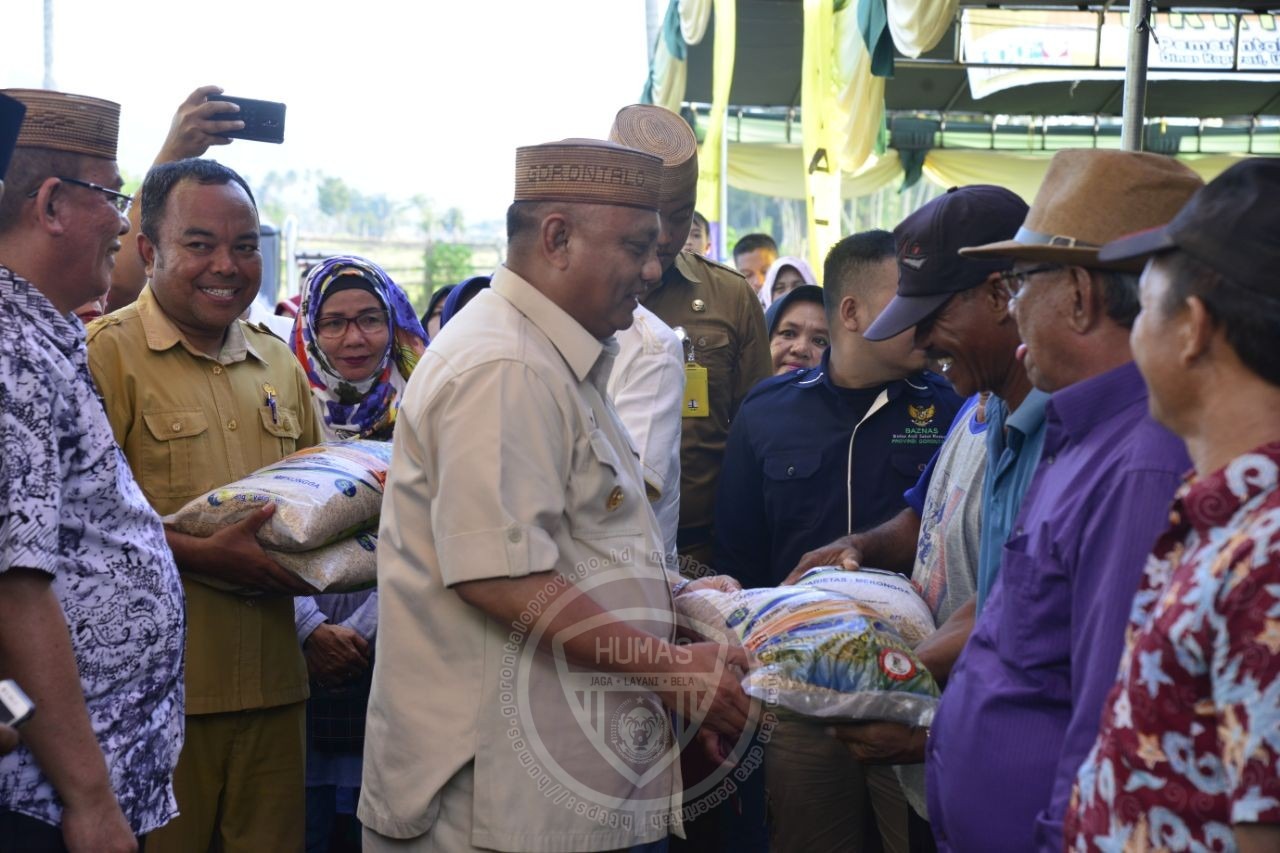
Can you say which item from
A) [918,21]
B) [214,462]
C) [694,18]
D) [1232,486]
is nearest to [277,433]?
[214,462]

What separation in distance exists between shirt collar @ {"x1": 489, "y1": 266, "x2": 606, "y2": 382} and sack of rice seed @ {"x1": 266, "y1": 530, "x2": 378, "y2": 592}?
96cm

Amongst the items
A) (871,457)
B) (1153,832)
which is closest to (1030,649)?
(1153,832)

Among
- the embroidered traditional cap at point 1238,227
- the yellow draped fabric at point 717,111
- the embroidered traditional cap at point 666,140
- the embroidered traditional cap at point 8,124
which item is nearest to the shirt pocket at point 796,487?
the embroidered traditional cap at point 666,140

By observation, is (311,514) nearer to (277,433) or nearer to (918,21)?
(277,433)

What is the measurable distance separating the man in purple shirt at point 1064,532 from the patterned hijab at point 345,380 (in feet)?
7.31

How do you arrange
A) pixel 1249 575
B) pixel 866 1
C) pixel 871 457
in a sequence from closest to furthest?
pixel 1249 575, pixel 871 457, pixel 866 1

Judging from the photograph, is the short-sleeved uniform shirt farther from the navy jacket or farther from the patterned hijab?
the navy jacket

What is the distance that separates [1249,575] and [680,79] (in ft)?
34.9

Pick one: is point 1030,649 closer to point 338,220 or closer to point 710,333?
point 710,333

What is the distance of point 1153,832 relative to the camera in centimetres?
146

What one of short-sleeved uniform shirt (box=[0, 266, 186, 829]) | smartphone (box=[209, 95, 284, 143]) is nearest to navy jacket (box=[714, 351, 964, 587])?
smartphone (box=[209, 95, 284, 143])

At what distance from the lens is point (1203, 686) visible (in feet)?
4.61

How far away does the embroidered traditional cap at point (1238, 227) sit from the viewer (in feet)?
4.71

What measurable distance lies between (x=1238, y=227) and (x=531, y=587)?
4.08ft
